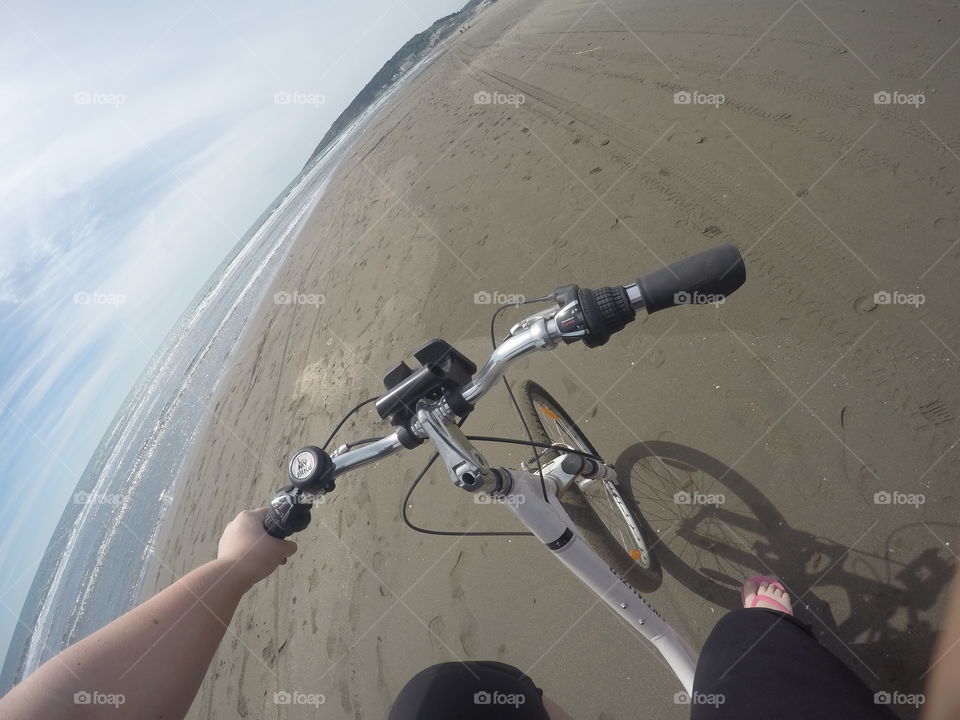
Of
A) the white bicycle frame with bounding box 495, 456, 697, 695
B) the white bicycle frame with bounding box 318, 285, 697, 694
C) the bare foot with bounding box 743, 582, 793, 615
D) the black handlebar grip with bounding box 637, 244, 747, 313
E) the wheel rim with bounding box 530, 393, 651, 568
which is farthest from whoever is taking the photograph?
the wheel rim with bounding box 530, 393, 651, 568

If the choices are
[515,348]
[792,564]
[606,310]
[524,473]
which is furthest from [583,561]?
[792,564]

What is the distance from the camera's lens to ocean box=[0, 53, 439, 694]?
6.81 meters

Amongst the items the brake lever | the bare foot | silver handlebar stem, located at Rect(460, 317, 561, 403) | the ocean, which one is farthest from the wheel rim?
the ocean

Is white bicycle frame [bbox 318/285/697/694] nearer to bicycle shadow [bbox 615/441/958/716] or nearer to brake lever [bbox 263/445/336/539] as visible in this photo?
brake lever [bbox 263/445/336/539]

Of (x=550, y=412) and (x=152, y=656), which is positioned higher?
(x=152, y=656)

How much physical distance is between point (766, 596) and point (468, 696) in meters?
1.46

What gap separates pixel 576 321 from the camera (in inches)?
53.3

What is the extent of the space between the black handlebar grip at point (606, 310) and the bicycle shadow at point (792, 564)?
6.18ft

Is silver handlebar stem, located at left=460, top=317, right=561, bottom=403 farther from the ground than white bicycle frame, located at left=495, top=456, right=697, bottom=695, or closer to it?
farther from the ground

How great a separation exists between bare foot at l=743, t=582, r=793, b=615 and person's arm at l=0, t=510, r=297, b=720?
2047 millimetres

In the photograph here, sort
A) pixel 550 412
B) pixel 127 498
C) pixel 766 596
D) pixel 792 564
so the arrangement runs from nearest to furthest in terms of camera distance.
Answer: pixel 766 596
pixel 792 564
pixel 550 412
pixel 127 498

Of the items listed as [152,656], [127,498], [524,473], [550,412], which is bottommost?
[127,498]

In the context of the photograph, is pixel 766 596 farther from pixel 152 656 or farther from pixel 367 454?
pixel 152 656

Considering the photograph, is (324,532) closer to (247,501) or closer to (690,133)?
(247,501)
